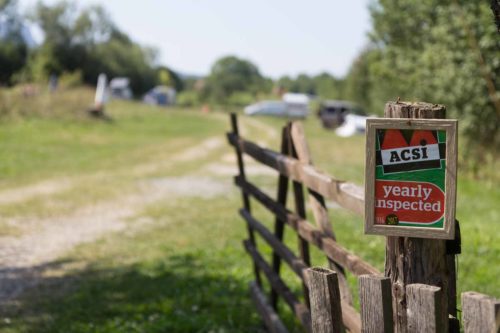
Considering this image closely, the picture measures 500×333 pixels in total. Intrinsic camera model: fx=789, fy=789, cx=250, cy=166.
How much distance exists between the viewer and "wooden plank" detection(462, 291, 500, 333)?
2.24 metres

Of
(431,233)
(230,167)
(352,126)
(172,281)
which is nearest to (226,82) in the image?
(352,126)

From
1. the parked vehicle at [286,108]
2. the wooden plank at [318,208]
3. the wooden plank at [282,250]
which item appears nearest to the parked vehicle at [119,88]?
the parked vehicle at [286,108]

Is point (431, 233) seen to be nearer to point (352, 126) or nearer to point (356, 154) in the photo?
point (356, 154)

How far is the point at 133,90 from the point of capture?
101m

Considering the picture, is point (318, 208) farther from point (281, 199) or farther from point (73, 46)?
point (73, 46)

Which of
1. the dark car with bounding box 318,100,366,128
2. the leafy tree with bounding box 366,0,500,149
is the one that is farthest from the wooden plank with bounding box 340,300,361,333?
the dark car with bounding box 318,100,366,128

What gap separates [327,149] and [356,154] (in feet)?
6.55

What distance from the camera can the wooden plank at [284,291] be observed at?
5.05 metres

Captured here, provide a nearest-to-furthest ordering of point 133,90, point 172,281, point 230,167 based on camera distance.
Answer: point 172,281 → point 230,167 → point 133,90

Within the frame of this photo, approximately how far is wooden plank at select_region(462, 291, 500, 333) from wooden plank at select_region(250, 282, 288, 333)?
3479 mm

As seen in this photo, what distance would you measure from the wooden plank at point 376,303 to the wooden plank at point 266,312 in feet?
10.2

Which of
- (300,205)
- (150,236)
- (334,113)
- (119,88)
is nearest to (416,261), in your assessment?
(300,205)

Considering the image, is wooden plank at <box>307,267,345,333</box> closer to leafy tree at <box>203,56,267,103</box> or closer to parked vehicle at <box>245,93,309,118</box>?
parked vehicle at <box>245,93,309,118</box>

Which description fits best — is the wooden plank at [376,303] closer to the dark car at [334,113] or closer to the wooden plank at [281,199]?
the wooden plank at [281,199]
